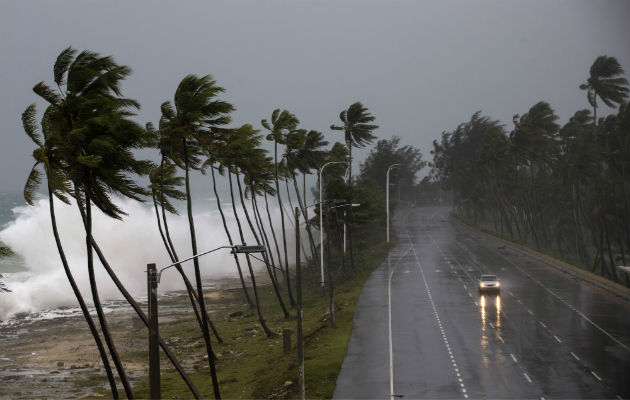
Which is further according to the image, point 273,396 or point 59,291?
point 59,291

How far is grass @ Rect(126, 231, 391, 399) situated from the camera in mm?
35094

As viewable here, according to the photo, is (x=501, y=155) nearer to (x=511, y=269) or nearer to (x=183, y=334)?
(x=511, y=269)

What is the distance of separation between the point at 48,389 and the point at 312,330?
1758 cm

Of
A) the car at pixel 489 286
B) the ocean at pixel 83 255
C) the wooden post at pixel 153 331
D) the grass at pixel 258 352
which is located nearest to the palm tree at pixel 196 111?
the grass at pixel 258 352

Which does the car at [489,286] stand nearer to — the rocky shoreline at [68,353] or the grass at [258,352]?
the grass at [258,352]

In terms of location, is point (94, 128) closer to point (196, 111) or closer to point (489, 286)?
point (196, 111)

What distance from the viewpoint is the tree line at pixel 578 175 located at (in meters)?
81.7

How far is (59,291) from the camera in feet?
252

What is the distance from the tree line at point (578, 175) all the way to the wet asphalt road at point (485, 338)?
1633 centimetres

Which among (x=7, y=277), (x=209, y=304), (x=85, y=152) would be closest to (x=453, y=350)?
(x=85, y=152)

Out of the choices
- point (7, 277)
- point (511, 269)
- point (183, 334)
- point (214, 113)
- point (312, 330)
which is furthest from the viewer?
point (7, 277)

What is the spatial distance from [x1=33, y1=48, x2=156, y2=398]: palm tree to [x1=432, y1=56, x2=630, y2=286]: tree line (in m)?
58.5

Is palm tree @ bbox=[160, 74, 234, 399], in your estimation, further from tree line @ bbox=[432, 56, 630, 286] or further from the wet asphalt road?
tree line @ bbox=[432, 56, 630, 286]

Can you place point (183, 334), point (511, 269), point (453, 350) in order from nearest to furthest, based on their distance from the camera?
point (453, 350) → point (183, 334) → point (511, 269)
